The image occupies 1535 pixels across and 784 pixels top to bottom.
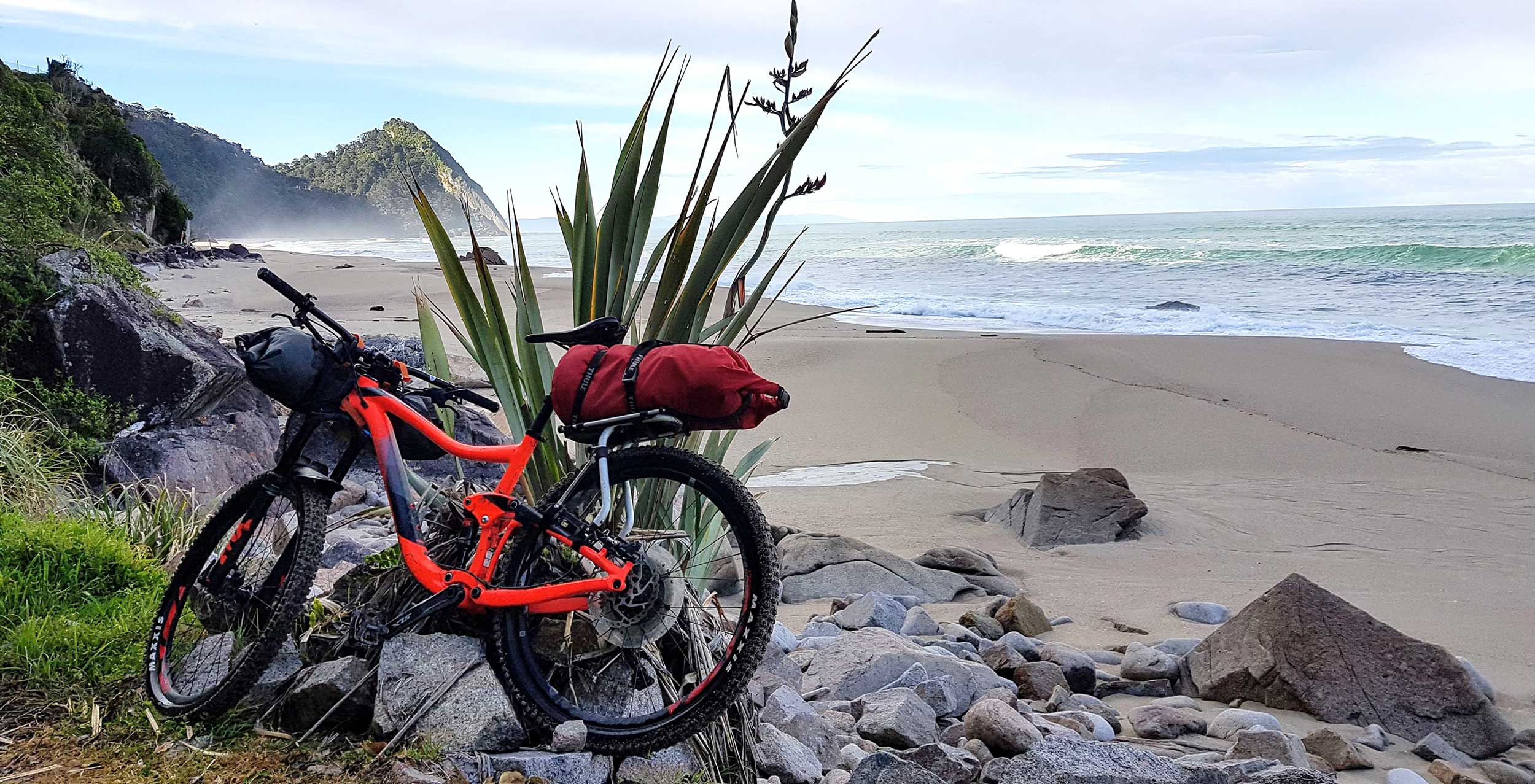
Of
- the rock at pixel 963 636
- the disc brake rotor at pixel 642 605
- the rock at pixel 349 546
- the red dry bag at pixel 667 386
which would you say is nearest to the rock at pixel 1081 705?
the rock at pixel 963 636

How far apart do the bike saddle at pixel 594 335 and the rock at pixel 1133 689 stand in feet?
8.65

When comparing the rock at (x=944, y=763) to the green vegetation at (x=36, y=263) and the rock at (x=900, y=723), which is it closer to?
the rock at (x=900, y=723)

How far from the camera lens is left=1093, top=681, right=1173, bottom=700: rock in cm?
422

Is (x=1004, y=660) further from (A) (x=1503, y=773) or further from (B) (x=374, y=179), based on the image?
(B) (x=374, y=179)

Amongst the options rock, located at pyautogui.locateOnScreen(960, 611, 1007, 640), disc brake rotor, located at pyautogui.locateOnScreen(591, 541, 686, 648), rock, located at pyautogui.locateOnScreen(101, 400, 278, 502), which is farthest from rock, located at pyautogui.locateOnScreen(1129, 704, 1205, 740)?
rock, located at pyautogui.locateOnScreen(101, 400, 278, 502)

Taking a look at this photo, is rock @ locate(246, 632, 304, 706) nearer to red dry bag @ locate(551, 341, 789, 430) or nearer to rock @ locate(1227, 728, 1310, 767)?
red dry bag @ locate(551, 341, 789, 430)

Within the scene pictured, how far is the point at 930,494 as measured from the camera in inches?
312

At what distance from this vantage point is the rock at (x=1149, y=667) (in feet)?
14.1

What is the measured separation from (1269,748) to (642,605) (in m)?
2.12

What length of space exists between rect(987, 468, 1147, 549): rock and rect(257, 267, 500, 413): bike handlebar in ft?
15.1

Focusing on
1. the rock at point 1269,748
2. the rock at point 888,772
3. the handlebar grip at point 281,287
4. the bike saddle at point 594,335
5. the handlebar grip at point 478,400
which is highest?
the handlebar grip at point 281,287

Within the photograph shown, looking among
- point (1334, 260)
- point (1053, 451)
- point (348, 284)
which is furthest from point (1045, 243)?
point (1053, 451)

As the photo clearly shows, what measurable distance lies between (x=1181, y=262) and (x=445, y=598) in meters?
35.7

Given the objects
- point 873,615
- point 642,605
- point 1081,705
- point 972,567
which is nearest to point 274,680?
point 642,605
